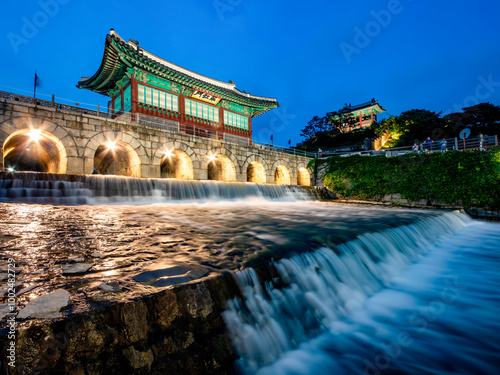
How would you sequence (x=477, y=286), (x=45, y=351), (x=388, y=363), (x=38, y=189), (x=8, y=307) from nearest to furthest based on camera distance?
(x=45, y=351) < (x=8, y=307) < (x=388, y=363) < (x=477, y=286) < (x=38, y=189)

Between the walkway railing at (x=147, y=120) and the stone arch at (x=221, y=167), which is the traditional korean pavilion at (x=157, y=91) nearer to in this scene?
the walkway railing at (x=147, y=120)

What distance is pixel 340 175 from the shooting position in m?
16.8

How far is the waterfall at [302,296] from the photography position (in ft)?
5.35

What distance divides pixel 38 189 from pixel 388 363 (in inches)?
300

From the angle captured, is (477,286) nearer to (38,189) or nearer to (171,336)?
(171,336)

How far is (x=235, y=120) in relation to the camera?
21.3 metres

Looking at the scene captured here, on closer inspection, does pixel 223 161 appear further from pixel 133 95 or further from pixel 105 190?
pixel 105 190

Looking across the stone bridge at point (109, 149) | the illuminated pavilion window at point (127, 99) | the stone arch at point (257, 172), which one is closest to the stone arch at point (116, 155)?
the stone bridge at point (109, 149)

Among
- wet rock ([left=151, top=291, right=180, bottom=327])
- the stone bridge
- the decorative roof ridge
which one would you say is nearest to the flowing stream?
wet rock ([left=151, top=291, right=180, bottom=327])

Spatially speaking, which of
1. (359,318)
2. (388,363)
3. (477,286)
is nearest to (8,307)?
(388,363)

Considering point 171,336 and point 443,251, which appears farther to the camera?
point 443,251

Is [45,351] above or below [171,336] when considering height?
above

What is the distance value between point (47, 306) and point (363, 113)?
44.7 meters

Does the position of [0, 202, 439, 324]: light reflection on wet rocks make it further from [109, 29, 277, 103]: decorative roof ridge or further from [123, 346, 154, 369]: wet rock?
[109, 29, 277, 103]: decorative roof ridge
